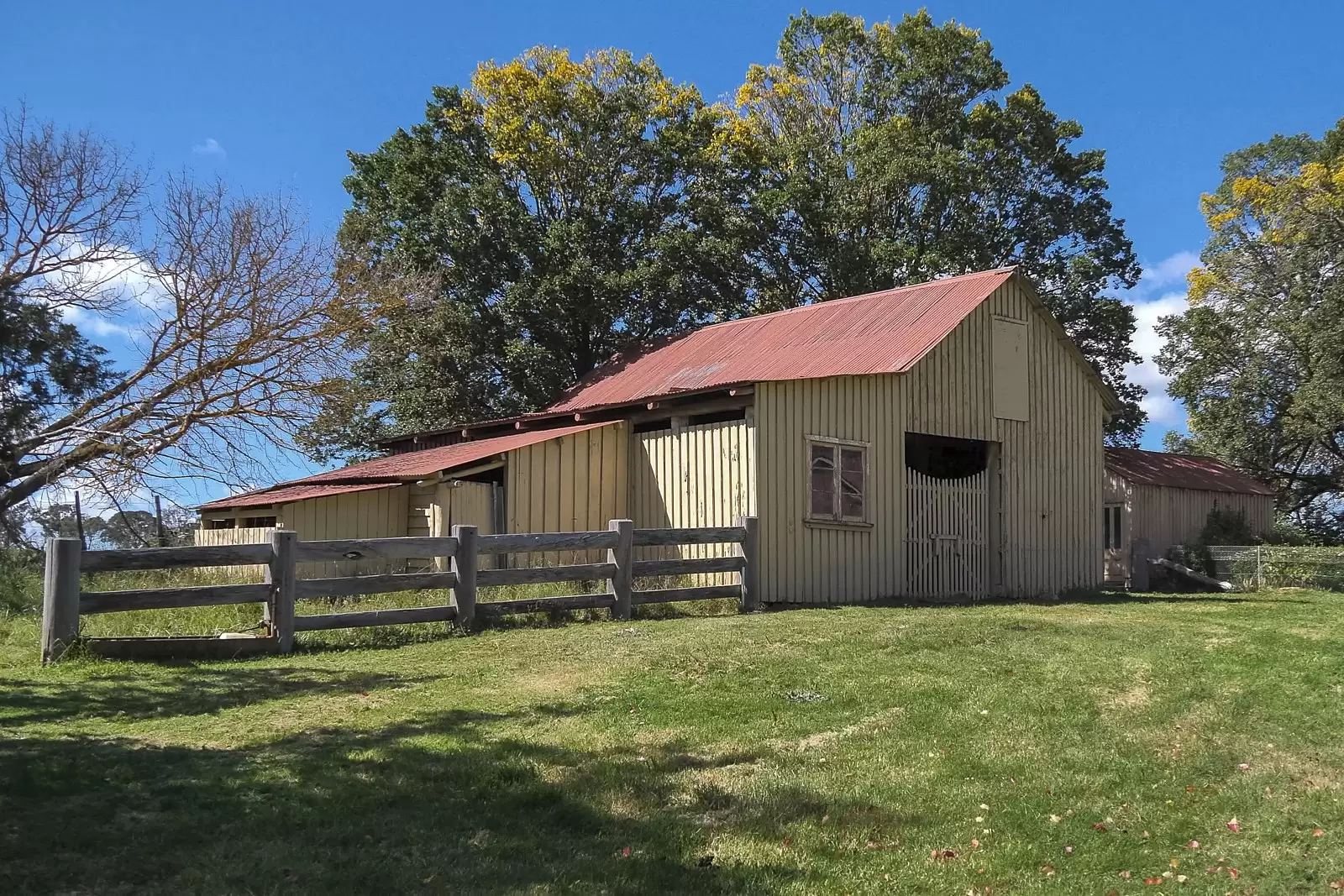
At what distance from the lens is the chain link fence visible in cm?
2248

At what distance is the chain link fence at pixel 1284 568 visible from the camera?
22.5 meters

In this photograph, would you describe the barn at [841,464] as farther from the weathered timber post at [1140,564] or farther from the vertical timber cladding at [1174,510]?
the vertical timber cladding at [1174,510]

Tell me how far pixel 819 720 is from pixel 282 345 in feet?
51.2

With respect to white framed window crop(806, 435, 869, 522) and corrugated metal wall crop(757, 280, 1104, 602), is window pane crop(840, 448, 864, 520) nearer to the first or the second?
white framed window crop(806, 435, 869, 522)

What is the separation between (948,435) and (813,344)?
291cm

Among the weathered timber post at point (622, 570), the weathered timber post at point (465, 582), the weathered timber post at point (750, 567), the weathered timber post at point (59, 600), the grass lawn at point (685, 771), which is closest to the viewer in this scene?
the grass lawn at point (685, 771)

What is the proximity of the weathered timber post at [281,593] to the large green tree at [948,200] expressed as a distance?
71.4 feet

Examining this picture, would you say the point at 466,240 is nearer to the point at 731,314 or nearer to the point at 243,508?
the point at 731,314

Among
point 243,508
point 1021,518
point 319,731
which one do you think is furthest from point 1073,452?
point 319,731

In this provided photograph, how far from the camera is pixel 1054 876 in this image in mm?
5598

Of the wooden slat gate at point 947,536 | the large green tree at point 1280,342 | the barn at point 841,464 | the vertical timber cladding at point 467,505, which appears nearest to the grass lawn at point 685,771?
the barn at point 841,464

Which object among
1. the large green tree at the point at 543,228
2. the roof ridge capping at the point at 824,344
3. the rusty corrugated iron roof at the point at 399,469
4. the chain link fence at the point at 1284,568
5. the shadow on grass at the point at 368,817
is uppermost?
the large green tree at the point at 543,228

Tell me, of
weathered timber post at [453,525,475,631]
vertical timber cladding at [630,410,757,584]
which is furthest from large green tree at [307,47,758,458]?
weathered timber post at [453,525,475,631]

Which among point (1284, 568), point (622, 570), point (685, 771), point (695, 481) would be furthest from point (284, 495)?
point (1284, 568)
